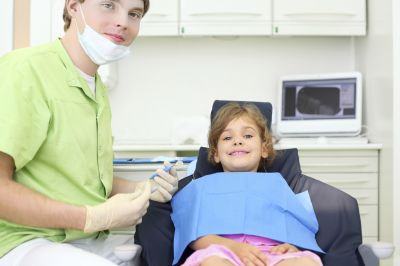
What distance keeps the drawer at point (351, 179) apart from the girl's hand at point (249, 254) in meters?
1.38

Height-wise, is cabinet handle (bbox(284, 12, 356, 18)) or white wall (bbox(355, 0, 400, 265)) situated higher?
cabinet handle (bbox(284, 12, 356, 18))

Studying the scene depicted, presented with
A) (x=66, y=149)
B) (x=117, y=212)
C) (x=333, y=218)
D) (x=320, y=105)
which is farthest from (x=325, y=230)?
(x=320, y=105)

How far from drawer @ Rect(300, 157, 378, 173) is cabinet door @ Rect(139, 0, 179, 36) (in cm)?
109

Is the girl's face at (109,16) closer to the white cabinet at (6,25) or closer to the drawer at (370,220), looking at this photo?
the white cabinet at (6,25)

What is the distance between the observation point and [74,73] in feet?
4.28

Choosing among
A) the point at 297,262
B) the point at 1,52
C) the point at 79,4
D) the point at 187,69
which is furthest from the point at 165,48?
the point at 297,262

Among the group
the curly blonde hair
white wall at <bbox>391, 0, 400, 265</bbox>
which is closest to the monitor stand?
white wall at <bbox>391, 0, 400, 265</bbox>

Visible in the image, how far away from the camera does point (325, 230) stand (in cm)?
151

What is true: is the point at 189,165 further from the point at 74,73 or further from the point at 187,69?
the point at 187,69

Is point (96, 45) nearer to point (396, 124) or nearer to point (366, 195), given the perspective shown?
point (396, 124)

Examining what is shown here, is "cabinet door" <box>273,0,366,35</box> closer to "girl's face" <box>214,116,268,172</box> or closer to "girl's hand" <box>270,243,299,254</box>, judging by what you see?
"girl's face" <box>214,116,268,172</box>

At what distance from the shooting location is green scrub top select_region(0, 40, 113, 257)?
3.67ft

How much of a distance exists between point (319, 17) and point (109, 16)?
1.82m

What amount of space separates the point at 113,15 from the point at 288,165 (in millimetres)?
789
